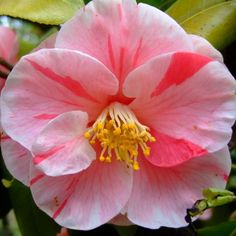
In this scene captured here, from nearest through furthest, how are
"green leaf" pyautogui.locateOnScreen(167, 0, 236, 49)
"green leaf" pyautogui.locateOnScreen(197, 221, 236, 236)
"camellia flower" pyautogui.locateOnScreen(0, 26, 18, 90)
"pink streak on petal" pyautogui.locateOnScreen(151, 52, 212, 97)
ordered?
"pink streak on petal" pyautogui.locateOnScreen(151, 52, 212, 97) < "green leaf" pyautogui.locateOnScreen(167, 0, 236, 49) < "green leaf" pyautogui.locateOnScreen(197, 221, 236, 236) < "camellia flower" pyautogui.locateOnScreen(0, 26, 18, 90)

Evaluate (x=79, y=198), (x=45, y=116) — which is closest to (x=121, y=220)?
(x=79, y=198)

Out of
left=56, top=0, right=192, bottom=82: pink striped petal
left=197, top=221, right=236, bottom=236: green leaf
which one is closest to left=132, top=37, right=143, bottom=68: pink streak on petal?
left=56, top=0, right=192, bottom=82: pink striped petal

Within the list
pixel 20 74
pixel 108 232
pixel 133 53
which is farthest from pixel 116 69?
pixel 108 232

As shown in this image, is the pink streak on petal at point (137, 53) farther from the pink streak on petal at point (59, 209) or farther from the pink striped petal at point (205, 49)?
the pink streak on petal at point (59, 209)

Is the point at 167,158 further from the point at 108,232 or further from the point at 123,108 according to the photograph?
the point at 108,232

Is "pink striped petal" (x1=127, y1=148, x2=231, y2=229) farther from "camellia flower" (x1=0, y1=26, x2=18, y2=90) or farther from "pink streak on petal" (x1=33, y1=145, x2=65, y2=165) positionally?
"camellia flower" (x1=0, y1=26, x2=18, y2=90)

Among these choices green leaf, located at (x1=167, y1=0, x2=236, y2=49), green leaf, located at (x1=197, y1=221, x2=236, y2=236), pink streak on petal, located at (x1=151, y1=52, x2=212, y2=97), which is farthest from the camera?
green leaf, located at (x1=197, y1=221, x2=236, y2=236)

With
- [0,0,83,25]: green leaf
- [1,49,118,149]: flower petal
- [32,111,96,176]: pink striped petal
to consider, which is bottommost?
[32,111,96,176]: pink striped petal

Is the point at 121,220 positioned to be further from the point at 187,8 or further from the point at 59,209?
the point at 187,8
